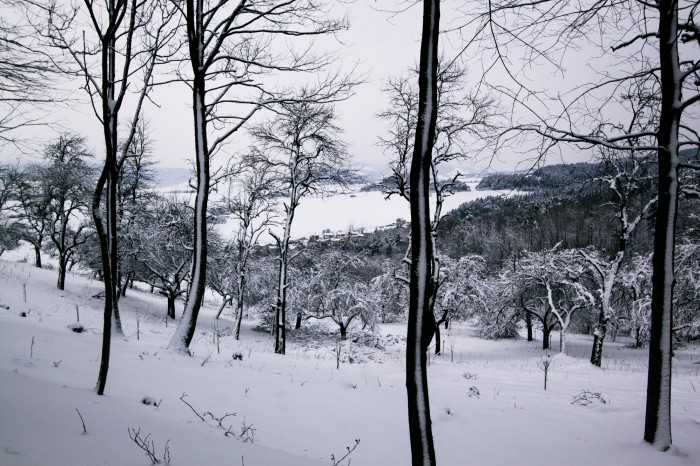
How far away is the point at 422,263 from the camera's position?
85.6 inches

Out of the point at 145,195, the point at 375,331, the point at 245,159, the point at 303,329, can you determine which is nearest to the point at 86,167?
the point at 145,195

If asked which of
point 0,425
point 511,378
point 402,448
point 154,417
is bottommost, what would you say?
point 511,378

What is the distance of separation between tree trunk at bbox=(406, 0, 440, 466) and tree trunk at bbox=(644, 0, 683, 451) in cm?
337

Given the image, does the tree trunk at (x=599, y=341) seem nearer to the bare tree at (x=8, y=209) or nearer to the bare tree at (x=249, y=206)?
the bare tree at (x=249, y=206)

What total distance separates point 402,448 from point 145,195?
21.2 m

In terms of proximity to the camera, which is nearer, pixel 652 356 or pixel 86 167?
pixel 652 356

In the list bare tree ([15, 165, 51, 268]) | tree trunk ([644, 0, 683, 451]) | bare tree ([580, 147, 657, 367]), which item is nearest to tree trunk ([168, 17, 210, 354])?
tree trunk ([644, 0, 683, 451])

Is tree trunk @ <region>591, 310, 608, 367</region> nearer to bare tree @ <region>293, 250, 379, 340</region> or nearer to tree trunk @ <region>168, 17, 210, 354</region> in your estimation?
bare tree @ <region>293, 250, 379, 340</region>

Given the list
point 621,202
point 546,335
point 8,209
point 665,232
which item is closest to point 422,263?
point 665,232

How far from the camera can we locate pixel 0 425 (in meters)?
2.32

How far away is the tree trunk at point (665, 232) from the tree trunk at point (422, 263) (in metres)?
3.37

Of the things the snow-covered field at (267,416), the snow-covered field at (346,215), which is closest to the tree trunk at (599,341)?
the snow-covered field at (267,416)

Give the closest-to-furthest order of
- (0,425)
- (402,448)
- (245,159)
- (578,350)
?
(0,425), (402,448), (245,159), (578,350)

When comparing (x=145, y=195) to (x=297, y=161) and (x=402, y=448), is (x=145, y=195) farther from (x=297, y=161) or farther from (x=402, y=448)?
(x=402, y=448)
